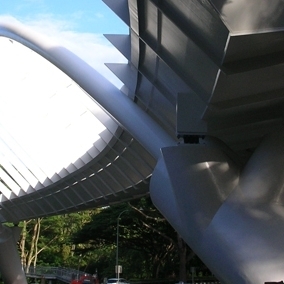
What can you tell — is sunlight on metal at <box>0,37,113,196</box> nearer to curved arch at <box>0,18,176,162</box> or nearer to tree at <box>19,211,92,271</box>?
curved arch at <box>0,18,176,162</box>

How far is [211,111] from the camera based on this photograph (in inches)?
603

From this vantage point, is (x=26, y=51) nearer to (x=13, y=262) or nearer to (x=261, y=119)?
(x=261, y=119)

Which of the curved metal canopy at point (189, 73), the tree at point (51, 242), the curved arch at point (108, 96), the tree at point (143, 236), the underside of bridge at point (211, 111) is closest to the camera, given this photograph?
the curved metal canopy at point (189, 73)

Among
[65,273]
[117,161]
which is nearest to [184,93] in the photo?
[117,161]

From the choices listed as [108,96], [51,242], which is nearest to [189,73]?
[108,96]

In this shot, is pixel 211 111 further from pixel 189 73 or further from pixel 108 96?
pixel 108 96

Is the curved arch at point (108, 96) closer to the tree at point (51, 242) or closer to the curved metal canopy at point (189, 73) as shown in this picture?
the curved metal canopy at point (189, 73)

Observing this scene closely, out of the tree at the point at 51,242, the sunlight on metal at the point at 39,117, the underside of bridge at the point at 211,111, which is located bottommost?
the underside of bridge at the point at 211,111

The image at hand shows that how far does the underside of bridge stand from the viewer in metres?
12.1

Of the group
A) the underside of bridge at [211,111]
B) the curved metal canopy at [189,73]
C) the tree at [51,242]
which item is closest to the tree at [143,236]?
the tree at [51,242]

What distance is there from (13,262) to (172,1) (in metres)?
41.6

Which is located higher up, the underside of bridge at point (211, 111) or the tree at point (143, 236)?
the tree at point (143, 236)

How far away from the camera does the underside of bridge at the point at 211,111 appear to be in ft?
39.7

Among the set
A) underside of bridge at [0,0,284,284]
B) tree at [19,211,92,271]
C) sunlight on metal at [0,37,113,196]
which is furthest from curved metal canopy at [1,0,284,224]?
tree at [19,211,92,271]
